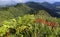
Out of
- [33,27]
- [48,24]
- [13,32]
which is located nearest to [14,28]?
[13,32]

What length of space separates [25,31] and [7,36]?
3.93ft

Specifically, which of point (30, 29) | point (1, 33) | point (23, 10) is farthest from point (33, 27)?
point (23, 10)

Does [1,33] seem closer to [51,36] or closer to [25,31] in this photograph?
[25,31]

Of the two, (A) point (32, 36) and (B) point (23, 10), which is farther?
(B) point (23, 10)

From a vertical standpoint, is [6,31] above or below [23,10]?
above

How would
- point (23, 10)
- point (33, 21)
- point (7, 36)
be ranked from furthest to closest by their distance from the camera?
point (23, 10)
point (33, 21)
point (7, 36)

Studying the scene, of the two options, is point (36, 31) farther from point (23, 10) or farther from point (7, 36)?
point (23, 10)

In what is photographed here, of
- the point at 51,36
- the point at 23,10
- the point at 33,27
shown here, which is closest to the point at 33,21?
the point at 33,27

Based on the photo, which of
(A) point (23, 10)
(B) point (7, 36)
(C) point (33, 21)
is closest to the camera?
(B) point (7, 36)

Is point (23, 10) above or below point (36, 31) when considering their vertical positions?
below

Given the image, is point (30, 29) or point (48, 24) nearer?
point (30, 29)

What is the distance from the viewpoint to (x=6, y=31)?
48.2ft

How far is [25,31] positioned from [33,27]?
58 centimetres

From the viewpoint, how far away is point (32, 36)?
14.4 metres
